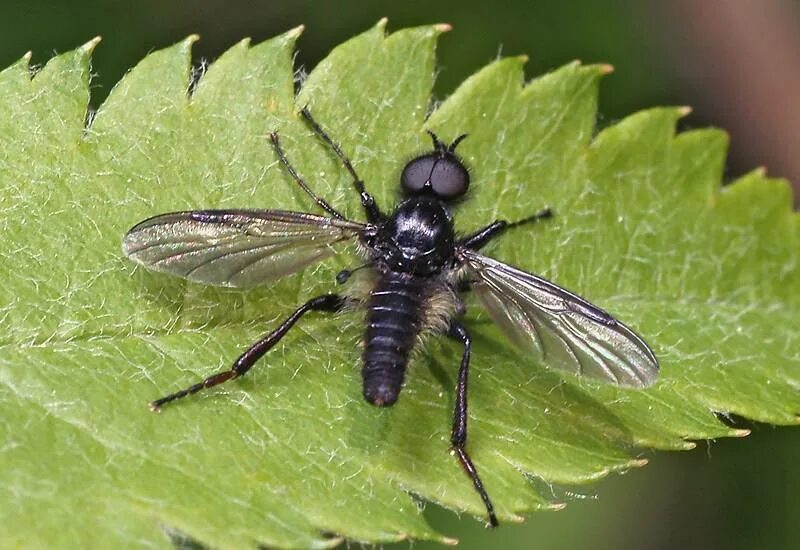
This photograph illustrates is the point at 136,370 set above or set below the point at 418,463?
above

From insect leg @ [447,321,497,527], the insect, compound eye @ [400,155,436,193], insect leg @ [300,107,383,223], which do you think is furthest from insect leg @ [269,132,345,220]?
insect leg @ [447,321,497,527]

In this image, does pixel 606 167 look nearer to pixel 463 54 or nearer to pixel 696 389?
pixel 696 389

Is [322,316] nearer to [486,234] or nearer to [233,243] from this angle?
[233,243]

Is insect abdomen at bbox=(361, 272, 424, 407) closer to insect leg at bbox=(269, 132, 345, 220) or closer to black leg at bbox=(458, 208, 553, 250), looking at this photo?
black leg at bbox=(458, 208, 553, 250)

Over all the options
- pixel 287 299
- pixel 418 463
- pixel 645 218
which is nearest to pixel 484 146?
pixel 645 218

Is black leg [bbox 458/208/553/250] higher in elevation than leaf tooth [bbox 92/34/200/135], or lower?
lower

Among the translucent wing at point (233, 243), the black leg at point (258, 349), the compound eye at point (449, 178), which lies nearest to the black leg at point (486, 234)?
the compound eye at point (449, 178)

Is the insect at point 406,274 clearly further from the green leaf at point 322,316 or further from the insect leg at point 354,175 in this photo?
the green leaf at point 322,316
